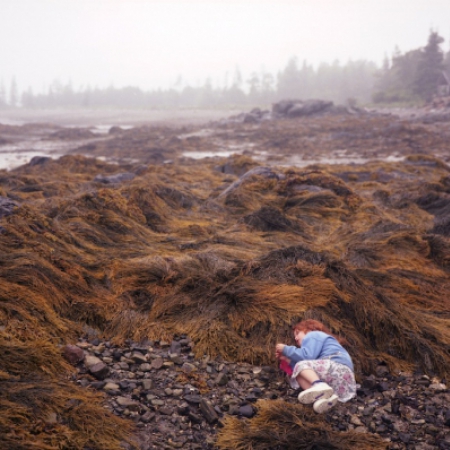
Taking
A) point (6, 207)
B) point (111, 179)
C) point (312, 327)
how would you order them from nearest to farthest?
point (312, 327), point (6, 207), point (111, 179)

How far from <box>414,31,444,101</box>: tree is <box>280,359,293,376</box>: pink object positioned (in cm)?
3962

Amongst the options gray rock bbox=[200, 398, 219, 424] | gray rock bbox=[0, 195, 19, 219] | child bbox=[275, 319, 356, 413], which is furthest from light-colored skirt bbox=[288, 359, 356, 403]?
gray rock bbox=[0, 195, 19, 219]

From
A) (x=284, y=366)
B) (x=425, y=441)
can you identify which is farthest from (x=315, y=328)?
(x=425, y=441)

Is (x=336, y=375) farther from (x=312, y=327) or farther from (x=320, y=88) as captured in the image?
(x=320, y=88)

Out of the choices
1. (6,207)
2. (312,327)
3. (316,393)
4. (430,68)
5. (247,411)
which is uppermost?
(430,68)

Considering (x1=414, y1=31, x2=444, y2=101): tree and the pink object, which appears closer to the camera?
the pink object

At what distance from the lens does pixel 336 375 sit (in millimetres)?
2580

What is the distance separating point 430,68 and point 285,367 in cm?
4151

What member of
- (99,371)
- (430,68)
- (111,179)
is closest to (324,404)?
(99,371)

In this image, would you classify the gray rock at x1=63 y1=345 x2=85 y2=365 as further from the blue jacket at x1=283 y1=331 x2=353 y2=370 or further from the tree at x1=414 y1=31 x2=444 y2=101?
the tree at x1=414 y1=31 x2=444 y2=101

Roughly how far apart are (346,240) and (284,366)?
114 inches

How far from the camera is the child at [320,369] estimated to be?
7.93 ft

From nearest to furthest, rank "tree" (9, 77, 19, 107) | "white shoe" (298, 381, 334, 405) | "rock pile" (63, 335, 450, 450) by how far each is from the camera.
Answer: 1. "rock pile" (63, 335, 450, 450)
2. "white shoe" (298, 381, 334, 405)
3. "tree" (9, 77, 19, 107)

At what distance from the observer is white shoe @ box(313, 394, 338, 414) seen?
238cm
